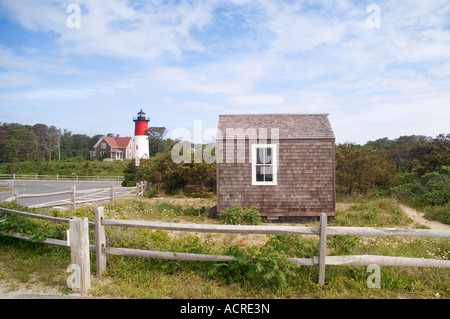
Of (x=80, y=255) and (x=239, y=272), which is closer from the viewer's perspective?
(x=80, y=255)

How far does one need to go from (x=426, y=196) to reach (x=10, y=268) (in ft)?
52.5

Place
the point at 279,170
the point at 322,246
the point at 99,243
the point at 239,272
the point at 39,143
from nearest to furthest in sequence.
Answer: the point at 322,246, the point at 239,272, the point at 99,243, the point at 279,170, the point at 39,143

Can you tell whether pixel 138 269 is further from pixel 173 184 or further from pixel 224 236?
pixel 173 184

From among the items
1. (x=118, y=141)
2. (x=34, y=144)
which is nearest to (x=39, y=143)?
(x=34, y=144)

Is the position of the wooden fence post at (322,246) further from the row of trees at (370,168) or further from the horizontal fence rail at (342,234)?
the row of trees at (370,168)

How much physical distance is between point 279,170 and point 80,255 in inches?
322

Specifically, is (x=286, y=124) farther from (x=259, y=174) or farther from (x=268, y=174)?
(x=259, y=174)

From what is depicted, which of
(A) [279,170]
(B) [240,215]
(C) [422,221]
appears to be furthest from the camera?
(C) [422,221]

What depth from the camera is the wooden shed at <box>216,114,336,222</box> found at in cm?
1134

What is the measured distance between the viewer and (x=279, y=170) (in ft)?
37.6

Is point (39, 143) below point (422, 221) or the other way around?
the other way around

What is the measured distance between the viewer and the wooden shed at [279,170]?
11.3 metres

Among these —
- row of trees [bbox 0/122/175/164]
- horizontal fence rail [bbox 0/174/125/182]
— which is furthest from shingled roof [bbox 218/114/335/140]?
row of trees [bbox 0/122/175/164]
